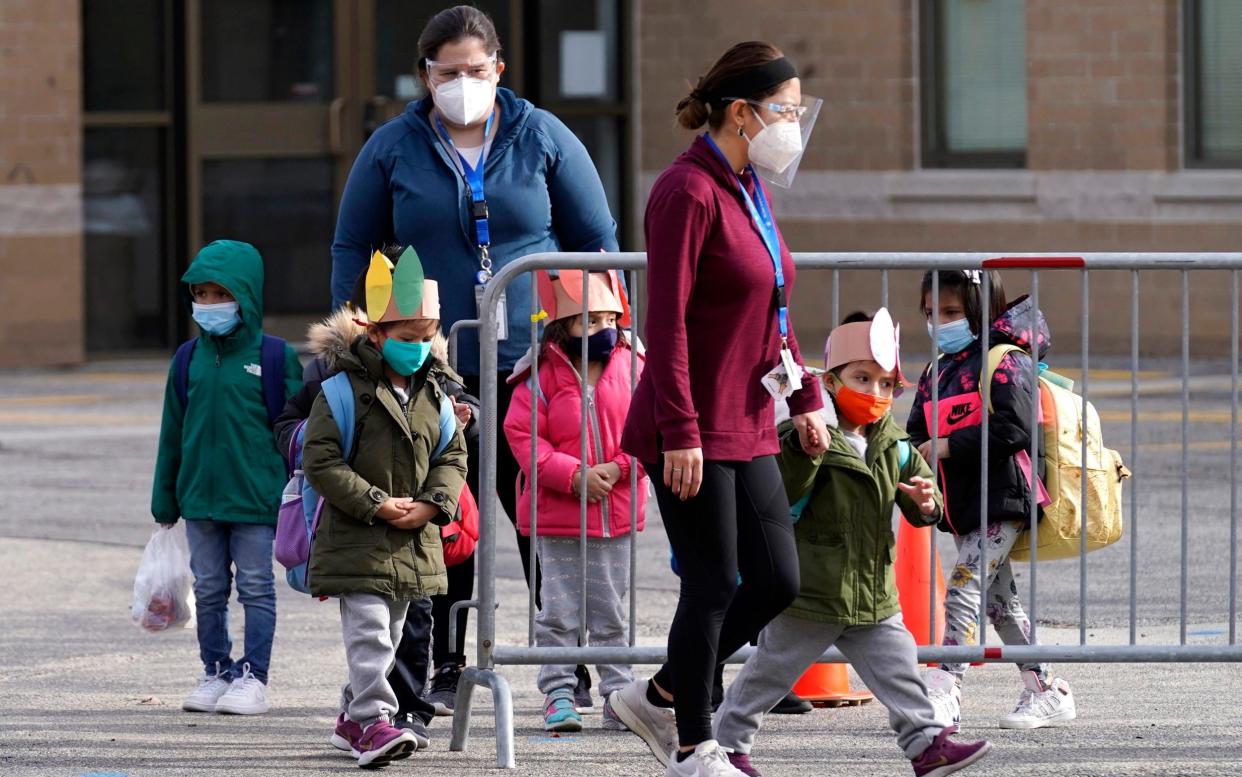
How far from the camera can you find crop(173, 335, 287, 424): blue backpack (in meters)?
7.02

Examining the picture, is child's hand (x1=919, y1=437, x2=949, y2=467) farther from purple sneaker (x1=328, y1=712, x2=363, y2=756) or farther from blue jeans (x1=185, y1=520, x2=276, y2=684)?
blue jeans (x1=185, y1=520, x2=276, y2=684)

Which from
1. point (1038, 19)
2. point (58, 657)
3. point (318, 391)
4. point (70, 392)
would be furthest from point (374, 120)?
point (318, 391)

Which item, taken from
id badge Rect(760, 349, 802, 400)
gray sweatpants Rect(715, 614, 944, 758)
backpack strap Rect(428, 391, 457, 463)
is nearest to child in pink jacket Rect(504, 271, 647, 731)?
backpack strap Rect(428, 391, 457, 463)

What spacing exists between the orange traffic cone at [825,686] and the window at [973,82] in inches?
497

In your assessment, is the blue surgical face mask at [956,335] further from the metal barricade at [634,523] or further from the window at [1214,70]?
the window at [1214,70]

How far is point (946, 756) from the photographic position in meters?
5.66

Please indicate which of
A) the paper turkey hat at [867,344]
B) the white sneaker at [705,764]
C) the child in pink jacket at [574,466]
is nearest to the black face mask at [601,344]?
the child in pink jacket at [574,466]

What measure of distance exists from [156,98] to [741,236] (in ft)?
46.5

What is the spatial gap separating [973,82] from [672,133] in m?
2.69

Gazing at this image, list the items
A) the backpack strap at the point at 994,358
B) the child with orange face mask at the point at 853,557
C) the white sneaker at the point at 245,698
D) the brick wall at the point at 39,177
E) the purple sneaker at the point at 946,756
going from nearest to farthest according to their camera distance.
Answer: the purple sneaker at the point at 946,756 < the child with orange face mask at the point at 853,557 < the backpack strap at the point at 994,358 < the white sneaker at the point at 245,698 < the brick wall at the point at 39,177

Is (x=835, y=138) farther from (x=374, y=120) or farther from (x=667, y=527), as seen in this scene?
(x=667, y=527)

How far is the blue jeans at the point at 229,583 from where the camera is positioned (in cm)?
703

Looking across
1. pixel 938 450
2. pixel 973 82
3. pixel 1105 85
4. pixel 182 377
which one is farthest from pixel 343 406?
pixel 973 82

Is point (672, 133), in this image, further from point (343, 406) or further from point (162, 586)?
point (343, 406)
